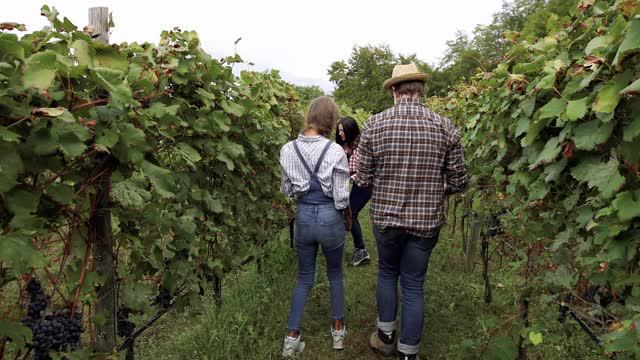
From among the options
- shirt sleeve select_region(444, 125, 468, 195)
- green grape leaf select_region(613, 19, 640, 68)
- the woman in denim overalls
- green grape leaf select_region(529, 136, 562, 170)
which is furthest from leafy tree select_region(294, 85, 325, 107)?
green grape leaf select_region(613, 19, 640, 68)

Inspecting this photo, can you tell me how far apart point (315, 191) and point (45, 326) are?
1876mm

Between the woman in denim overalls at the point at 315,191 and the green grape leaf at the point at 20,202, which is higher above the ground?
Answer: the green grape leaf at the point at 20,202

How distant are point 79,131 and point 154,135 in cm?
74

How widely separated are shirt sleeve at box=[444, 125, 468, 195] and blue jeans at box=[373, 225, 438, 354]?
38 centimetres

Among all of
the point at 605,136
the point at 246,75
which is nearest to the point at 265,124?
the point at 246,75

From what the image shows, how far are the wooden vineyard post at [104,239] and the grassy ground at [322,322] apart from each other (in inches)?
32.5

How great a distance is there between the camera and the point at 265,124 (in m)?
3.69

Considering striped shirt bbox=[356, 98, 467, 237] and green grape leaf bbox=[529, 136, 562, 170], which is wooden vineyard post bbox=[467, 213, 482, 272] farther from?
green grape leaf bbox=[529, 136, 562, 170]

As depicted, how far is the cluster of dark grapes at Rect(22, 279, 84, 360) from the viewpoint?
1.38 m

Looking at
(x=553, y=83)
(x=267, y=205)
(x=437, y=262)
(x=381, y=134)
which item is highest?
(x=553, y=83)

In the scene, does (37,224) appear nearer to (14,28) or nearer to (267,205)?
(14,28)

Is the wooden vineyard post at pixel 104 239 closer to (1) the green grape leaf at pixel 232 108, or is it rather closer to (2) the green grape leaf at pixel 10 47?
(2) the green grape leaf at pixel 10 47

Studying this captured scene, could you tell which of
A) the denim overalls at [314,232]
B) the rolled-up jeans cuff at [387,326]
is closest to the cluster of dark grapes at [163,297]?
the denim overalls at [314,232]

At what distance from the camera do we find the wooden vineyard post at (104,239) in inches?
62.1
